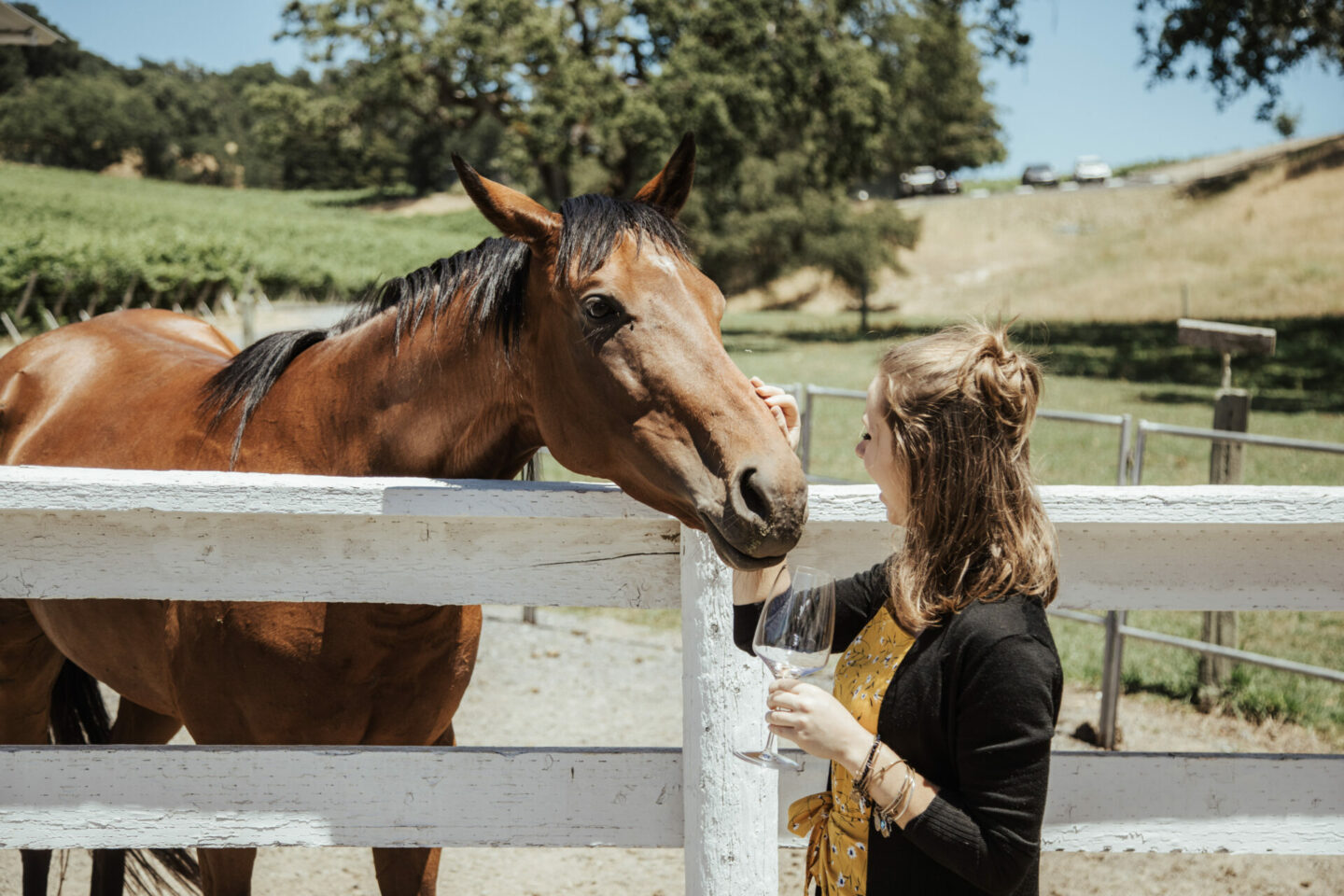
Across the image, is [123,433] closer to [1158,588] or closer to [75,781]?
[75,781]

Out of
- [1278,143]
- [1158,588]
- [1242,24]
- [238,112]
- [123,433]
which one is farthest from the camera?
[238,112]

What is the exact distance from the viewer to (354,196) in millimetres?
66000

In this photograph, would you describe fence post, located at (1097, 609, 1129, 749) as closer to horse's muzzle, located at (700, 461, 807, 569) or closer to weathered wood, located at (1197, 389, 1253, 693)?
weathered wood, located at (1197, 389, 1253, 693)

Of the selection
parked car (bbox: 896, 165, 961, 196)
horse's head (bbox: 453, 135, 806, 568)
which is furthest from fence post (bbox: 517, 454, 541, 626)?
parked car (bbox: 896, 165, 961, 196)

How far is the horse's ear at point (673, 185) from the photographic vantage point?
2.04 m

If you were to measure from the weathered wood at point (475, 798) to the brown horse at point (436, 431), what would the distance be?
1.05 feet

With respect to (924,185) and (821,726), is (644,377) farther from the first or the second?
(924,185)

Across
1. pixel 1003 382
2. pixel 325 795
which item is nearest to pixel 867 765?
pixel 1003 382

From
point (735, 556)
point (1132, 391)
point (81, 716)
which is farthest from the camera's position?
point (1132, 391)

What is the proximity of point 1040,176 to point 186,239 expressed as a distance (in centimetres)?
4751

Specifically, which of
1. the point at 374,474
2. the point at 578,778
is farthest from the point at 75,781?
the point at 578,778

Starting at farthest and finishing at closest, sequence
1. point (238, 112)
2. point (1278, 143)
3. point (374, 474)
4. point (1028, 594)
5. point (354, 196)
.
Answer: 1. point (238, 112)
2. point (354, 196)
3. point (1278, 143)
4. point (374, 474)
5. point (1028, 594)

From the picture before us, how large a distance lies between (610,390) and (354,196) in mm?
69888

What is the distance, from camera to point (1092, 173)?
5716cm
